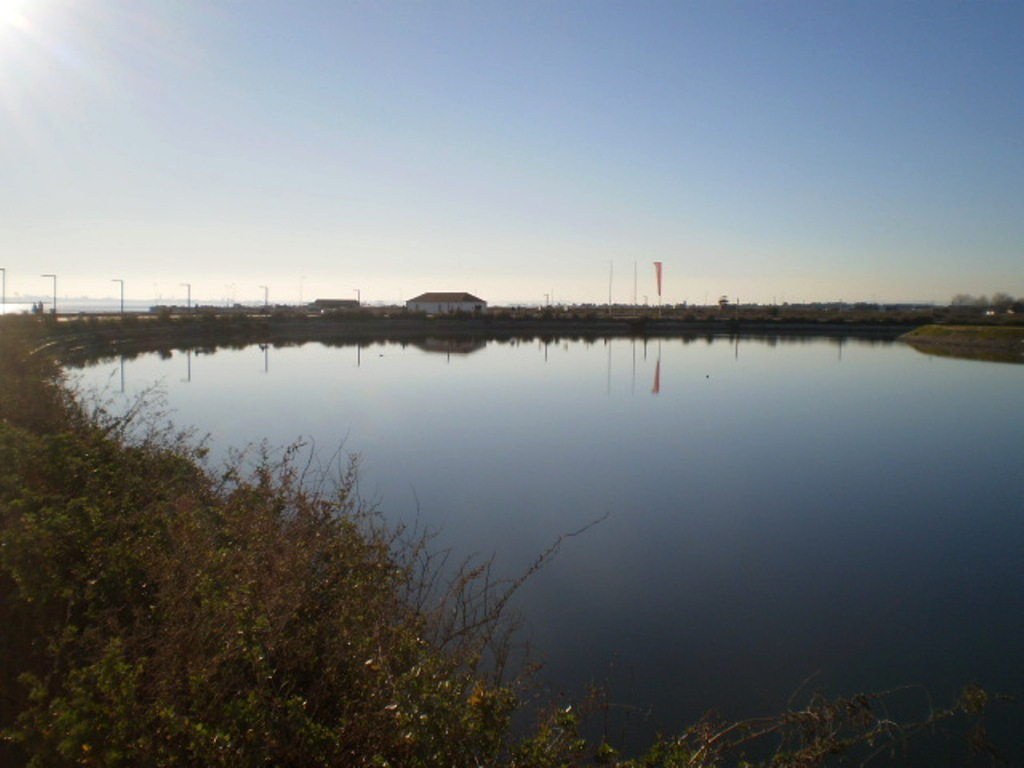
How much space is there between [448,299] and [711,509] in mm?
58290

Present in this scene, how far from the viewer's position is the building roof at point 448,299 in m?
65.8

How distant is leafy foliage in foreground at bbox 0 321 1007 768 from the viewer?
8.28ft

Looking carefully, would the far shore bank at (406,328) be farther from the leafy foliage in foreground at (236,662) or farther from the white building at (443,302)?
the leafy foliage in foreground at (236,662)

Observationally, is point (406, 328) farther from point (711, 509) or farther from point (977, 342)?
point (711, 509)

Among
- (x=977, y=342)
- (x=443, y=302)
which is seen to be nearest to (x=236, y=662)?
(x=977, y=342)

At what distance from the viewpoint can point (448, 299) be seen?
66.0 m

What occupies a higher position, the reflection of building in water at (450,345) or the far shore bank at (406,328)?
the far shore bank at (406,328)

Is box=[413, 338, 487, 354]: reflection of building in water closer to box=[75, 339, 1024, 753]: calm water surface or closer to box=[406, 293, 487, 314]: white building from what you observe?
box=[75, 339, 1024, 753]: calm water surface

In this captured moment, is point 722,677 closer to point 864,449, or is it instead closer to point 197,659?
point 197,659

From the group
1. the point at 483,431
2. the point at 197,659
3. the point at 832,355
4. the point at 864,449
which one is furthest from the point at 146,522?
the point at 832,355

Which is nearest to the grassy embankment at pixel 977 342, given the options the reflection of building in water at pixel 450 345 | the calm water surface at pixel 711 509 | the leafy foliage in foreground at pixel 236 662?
the calm water surface at pixel 711 509

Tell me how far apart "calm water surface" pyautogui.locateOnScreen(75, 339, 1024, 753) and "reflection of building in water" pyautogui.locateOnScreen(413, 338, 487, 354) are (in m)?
12.1

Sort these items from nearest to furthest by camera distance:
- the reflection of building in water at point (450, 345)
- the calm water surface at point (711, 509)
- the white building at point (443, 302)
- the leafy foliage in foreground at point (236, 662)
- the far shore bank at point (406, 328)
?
the leafy foliage in foreground at point (236, 662) < the calm water surface at point (711, 509) < the reflection of building in water at point (450, 345) < the far shore bank at point (406, 328) < the white building at point (443, 302)

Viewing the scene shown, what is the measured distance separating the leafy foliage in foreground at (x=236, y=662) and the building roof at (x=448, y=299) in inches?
2406
